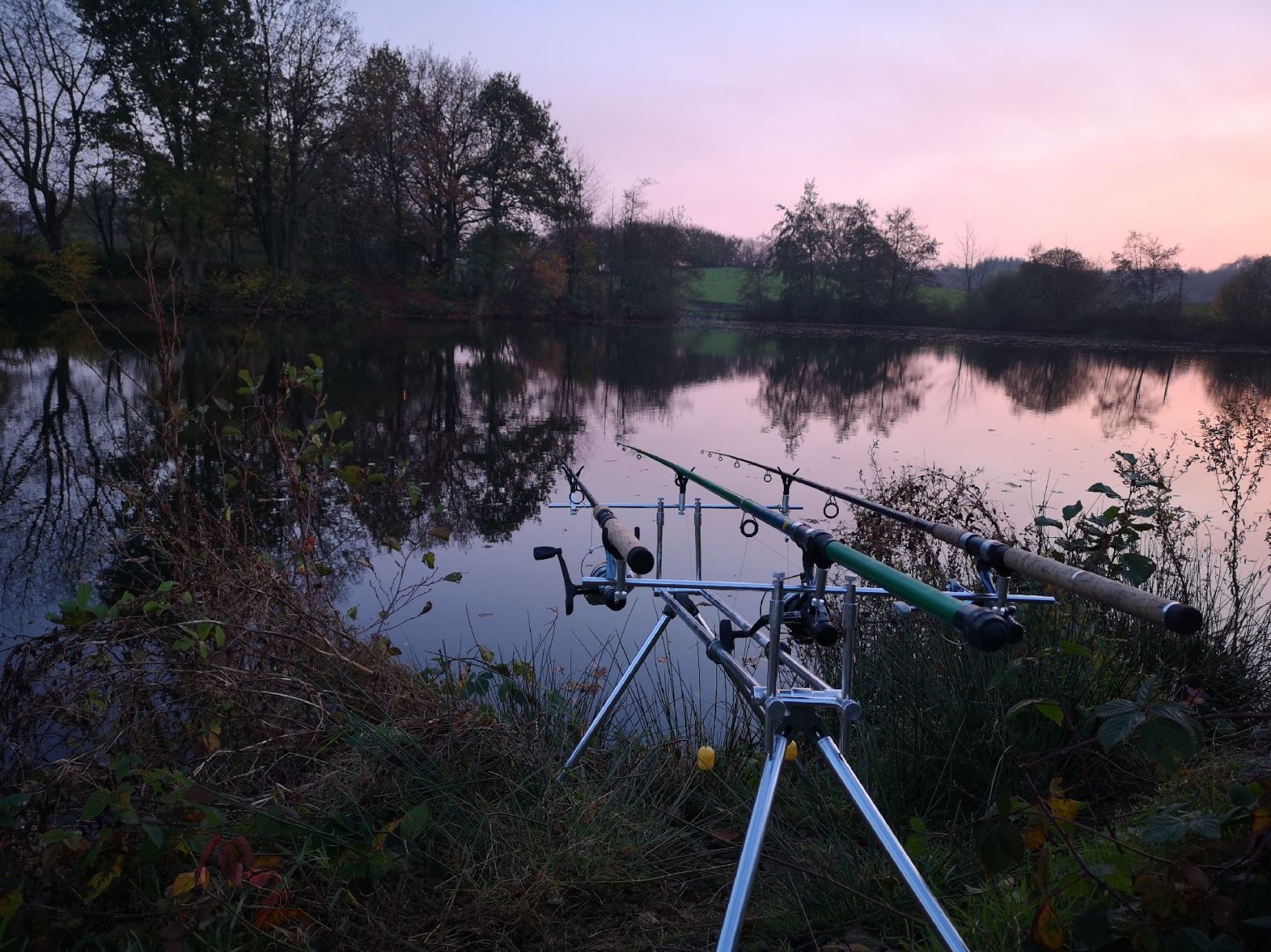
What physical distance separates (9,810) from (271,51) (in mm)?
38286

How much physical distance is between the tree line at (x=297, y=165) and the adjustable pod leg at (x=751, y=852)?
3287 centimetres

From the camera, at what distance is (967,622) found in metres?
1.08

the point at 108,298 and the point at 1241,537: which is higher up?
the point at 108,298

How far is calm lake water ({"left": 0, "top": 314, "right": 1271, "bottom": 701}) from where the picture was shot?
6.12m

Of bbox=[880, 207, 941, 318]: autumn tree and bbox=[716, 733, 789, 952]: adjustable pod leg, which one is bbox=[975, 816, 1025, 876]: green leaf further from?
bbox=[880, 207, 941, 318]: autumn tree

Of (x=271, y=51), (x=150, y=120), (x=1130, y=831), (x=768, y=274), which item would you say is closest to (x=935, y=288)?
(x=768, y=274)

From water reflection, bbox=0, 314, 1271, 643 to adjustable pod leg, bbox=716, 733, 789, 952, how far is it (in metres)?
3.34

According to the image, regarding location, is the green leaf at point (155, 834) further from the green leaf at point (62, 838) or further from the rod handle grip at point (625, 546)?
the rod handle grip at point (625, 546)

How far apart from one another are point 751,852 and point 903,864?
0.26 m

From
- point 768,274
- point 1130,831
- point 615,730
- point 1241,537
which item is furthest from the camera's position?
point 768,274

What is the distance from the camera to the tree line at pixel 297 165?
102 ft

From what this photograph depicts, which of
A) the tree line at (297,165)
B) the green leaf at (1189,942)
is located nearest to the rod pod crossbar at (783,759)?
the green leaf at (1189,942)

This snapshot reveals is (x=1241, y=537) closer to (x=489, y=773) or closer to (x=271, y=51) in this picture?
(x=489, y=773)

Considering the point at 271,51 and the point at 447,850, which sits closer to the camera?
the point at 447,850
